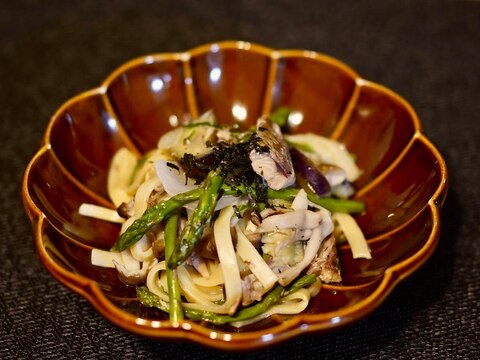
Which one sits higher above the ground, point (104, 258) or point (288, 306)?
point (104, 258)

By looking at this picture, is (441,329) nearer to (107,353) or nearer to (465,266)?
(465,266)

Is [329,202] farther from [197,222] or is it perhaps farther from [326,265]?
[197,222]

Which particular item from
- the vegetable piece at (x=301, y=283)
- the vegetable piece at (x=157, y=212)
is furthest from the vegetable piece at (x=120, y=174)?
the vegetable piece at (x=301, y=283)

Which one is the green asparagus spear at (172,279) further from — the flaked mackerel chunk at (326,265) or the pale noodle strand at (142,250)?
the flaked mackerel chunk at (326,265)

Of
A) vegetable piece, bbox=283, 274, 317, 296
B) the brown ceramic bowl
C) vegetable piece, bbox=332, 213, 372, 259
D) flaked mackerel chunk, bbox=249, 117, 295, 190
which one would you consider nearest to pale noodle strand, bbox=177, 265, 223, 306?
the brown ceramic bowl

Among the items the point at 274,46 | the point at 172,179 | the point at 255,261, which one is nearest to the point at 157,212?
the point at 172,179

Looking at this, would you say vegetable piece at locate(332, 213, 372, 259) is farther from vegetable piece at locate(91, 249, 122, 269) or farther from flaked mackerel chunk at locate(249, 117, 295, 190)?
vegetable piece at locate(91, 249, 122, 269)

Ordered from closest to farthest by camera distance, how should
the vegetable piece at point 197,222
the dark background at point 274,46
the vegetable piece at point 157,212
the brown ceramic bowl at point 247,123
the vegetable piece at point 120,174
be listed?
the brown ceramic bowl at point 247,123 → the vegetable piece at point 197,222 → the vegetable piece at point 157,212 → the dark background at point 274,46 → the vegetable piece at point 120,174
